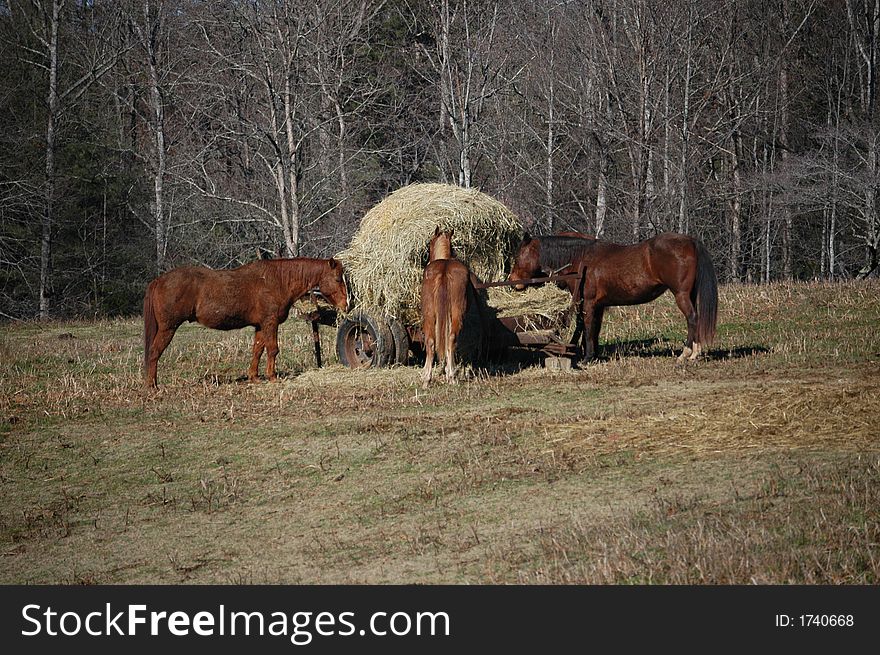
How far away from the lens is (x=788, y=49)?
36094 millimetres

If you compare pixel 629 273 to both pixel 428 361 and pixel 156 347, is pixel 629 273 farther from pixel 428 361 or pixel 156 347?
pixel 156 347

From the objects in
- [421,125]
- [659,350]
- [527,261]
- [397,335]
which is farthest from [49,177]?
[659,350]


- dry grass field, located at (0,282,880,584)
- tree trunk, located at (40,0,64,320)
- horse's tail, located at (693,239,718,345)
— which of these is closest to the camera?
dry grass field, located at (0,282,880,584)

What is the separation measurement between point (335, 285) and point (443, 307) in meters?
2.30

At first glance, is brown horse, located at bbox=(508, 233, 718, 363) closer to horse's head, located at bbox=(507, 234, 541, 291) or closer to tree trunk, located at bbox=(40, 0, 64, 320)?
horse's head, located at bbox=(507, 234, 541, 291)

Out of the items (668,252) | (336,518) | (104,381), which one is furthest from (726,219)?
(336,518)

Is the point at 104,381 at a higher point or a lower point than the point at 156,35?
lower

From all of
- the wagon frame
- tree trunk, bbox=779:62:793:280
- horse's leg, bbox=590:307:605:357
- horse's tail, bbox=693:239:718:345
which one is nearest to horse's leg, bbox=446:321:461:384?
the wagon frame

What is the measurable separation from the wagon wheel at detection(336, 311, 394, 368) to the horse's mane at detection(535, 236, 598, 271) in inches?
102

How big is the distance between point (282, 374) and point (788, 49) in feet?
92.3

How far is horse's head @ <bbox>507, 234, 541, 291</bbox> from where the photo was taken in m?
14.3

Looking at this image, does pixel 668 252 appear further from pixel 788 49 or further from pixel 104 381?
pixel 788 49

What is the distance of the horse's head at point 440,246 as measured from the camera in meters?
12.9

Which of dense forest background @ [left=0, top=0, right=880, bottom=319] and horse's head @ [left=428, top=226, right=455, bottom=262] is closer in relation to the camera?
horse's head @ [left=428, top=226, right=455, bottom=262]
